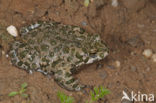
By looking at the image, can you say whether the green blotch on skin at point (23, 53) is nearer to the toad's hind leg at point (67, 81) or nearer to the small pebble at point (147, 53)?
the toad's hind leg at point (67, 81)

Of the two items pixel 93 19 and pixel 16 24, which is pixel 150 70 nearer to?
pixel 93 19

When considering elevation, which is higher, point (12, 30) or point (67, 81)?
point (12, 30)

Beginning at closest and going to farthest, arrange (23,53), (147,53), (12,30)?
(23,53) → (12,30) → (147,53)

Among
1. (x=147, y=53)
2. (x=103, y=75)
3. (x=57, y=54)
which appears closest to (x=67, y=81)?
(x=57, y=54)

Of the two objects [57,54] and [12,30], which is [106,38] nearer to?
[57,54]

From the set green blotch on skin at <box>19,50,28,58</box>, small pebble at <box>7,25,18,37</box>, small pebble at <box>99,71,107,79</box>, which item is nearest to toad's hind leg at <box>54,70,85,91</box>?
small pebble at <box>99,71,107,79</box>

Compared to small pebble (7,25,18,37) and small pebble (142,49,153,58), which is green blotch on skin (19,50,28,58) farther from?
small pebble (142,49,153,58)

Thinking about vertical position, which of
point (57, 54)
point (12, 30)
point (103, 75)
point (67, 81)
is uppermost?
point (12, 30)
